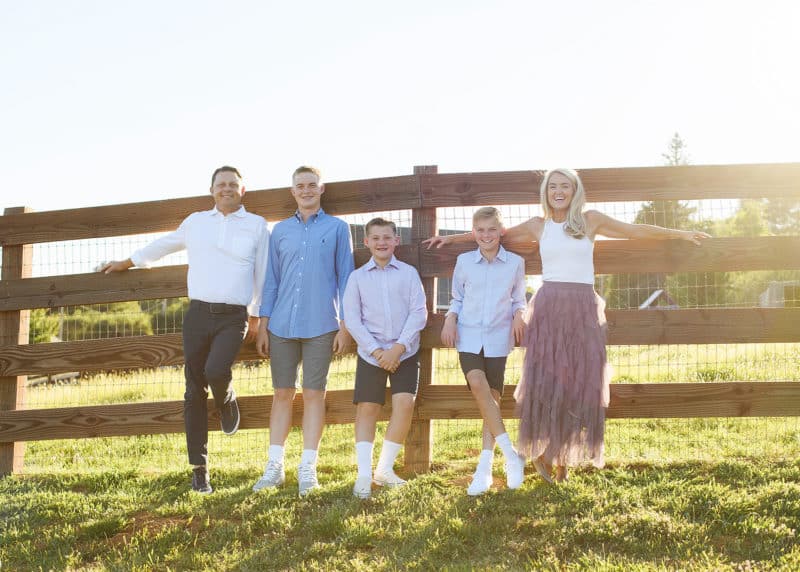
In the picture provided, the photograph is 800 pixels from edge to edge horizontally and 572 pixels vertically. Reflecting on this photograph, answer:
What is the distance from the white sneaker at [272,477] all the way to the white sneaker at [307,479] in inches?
7.3

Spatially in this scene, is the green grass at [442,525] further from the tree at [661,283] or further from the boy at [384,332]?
the tree at [661,283]

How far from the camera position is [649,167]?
4820 millimetres

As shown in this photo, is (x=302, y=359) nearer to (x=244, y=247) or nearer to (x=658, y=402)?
(x=244, y=247)

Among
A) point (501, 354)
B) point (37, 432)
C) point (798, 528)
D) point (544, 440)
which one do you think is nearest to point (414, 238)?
point (501, 354)

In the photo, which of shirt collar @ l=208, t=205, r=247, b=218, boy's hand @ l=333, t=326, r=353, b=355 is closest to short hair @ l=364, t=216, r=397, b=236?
boy's hand @ l=333, t=326, r=353, b=355

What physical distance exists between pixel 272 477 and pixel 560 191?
2.58 metres

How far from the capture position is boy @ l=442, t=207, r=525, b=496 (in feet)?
14.2

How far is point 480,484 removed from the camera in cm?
410

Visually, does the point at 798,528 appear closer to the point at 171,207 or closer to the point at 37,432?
the point at 171,207

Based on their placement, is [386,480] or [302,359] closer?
[386,480]

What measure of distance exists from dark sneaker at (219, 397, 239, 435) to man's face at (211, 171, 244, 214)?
1335 mm

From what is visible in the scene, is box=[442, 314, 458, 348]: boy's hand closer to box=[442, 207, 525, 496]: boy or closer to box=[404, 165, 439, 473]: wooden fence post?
box=[442, 207, 525, 496]: boy

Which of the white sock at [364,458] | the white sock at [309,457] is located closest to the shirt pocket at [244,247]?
the white sock at [309,457]

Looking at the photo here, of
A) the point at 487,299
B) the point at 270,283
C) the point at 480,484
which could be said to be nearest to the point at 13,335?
the point at 270,283
